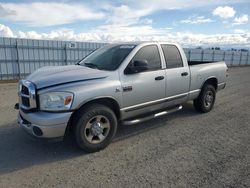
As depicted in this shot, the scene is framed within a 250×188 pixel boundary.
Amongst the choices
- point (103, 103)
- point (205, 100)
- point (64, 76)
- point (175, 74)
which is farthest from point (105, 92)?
point (205, 100)

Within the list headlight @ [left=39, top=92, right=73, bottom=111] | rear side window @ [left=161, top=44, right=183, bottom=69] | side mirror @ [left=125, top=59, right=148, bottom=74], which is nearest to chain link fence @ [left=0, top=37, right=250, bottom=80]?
rear side window @ [left=161, top=44, right=183, bottom=69]

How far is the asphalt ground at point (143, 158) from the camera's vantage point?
315 centimetres

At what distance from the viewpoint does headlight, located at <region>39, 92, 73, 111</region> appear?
3.53m

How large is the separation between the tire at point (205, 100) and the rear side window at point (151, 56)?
1.94 meters

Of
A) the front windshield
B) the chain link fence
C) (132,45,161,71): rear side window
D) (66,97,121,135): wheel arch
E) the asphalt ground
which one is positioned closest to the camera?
the asphalt ground

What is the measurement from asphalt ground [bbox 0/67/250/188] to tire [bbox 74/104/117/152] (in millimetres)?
172

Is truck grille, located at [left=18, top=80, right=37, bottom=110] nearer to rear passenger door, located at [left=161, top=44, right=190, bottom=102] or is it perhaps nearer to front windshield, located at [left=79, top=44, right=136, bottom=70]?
front windshield, located at [left=79, top=44, right=136, bottom=70]

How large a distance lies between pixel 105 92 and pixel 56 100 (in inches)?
32.8

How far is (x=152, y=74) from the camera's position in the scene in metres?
4.66

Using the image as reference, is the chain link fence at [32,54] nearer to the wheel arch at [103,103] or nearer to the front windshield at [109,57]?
the front windshield at [109,57]

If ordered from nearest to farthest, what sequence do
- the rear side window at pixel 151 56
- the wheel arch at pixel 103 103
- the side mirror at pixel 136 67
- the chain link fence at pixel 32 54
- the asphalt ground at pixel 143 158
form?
the asphalt ground at pixel 143 158, the wheel arch at pixel 103 103, the side mirror at pixel 136 67, the rear side window at pixel 151 56, the chain link fence at pixel 32 54

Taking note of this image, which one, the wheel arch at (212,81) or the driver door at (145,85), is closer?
the driver door at (145,85)

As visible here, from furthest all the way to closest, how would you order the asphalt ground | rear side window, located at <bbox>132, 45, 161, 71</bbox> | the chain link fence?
1. the chain link fence
2. rear side window, located at <bbox>132, 45, 161, 71</bbox>
3. the asphalt ground

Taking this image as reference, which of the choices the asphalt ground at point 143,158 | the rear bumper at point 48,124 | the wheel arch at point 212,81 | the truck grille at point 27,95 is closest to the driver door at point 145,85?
the asphalt ground at point 143,158
